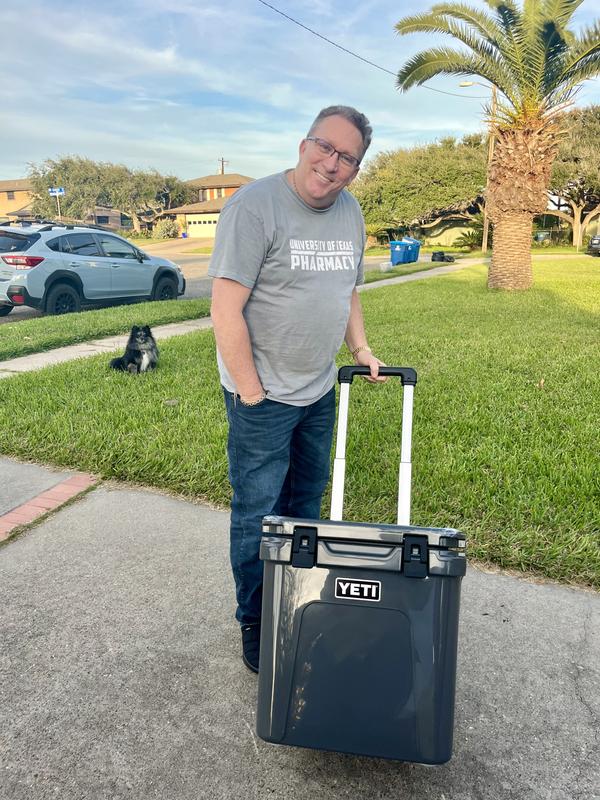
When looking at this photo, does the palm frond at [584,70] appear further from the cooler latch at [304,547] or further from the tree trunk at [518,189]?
the cooler latch at [304,547]

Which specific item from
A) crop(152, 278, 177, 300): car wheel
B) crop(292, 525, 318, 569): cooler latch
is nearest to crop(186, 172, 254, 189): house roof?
crop(152, 278, 177, 300): car wheel

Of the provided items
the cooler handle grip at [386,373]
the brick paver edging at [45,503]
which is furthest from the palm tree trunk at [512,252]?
the cooler handle grip at [386,373]

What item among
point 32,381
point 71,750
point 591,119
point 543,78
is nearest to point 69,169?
point 591,119

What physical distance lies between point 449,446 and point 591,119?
125ft

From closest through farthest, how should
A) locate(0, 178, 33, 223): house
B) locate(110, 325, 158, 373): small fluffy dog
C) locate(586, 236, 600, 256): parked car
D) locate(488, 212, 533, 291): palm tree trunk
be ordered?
locate(110, 325, 158, 373): small fluffy dog → locate(488, 212, 533, 291): palm tree trunk → locate(586, 236, 600, 256): parked car → locate(0, 178, 33, 223): house

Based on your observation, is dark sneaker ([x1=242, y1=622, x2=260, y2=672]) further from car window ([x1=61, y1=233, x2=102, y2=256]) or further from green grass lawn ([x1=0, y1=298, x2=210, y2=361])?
car window ([x1=61, y1=233, x2=102, y2=256])

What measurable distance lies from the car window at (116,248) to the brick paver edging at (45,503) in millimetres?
8411

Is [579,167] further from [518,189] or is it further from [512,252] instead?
[512,252]

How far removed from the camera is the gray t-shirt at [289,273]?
1.87m

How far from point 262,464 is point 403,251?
2334cm

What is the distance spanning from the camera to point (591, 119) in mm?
35219

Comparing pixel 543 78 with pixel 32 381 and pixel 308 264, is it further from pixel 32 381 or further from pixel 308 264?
pixel 308 264

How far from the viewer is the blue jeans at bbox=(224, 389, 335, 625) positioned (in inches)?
82.1

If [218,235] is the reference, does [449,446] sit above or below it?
below
